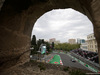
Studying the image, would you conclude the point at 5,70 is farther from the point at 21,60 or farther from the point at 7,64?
the point at 21,60

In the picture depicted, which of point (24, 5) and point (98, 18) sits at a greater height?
point (24, 5)

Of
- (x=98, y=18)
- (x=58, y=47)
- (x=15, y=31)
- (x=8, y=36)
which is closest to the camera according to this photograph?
(x=98, y=18)

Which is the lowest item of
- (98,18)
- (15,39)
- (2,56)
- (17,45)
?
(2,56)

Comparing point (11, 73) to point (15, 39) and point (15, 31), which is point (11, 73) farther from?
point (15, 31)

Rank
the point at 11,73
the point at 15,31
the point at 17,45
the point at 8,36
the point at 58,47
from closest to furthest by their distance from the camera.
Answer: the point at 11,73 → the point at 8,36 → the point at 15,31 → the point at 17,45 → the point at 58,47

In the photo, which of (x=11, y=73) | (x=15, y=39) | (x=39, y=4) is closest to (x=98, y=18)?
(x=39, y=4)

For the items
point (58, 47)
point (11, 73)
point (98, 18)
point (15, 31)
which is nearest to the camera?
point (98, 18)

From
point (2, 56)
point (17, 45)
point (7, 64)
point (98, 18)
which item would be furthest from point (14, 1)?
point (98, 18)

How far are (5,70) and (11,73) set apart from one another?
311mm

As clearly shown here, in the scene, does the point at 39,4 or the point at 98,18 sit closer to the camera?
the point at 98,18

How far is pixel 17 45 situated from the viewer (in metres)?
2.58

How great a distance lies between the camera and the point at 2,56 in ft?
6.72

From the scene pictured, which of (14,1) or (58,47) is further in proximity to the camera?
(58,47)

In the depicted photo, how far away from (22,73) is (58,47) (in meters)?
54.4
